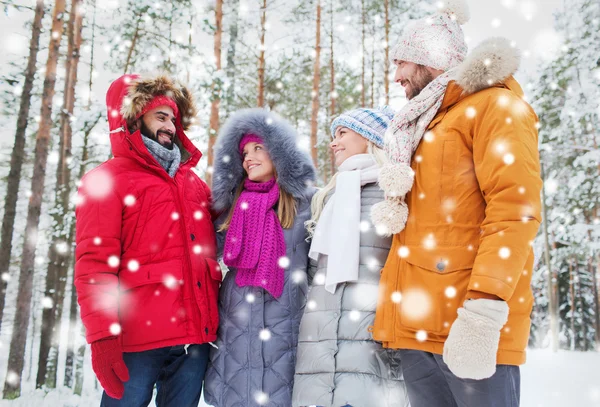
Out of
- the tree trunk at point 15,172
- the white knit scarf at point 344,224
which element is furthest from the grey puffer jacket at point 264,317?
the tree trunk at point 15,172

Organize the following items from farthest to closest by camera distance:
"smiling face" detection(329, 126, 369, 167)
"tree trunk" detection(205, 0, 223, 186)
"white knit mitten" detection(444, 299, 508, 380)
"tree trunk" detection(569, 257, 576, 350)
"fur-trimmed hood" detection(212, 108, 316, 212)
A: "tree trunk" detection(569, 257, 576, 350)
"tree trunk" detection(205, 0, 223, 186)
"fur-trimmed hood" detection(212, 108, 316, 212)
"smiling face" detection(329, 126, 369, 167)
"white knit mitten" detection(444, 299, 508, 380)

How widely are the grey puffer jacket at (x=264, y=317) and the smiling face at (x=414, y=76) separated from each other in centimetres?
113

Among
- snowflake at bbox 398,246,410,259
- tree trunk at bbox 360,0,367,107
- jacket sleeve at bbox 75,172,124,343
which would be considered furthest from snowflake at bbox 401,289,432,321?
tree trunk at bbox 360,0,367,107

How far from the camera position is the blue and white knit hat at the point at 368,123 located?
10.8ft

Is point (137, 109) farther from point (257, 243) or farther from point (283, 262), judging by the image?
point (283, 262)

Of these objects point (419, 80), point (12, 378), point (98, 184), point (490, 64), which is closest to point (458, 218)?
point (490, 64)

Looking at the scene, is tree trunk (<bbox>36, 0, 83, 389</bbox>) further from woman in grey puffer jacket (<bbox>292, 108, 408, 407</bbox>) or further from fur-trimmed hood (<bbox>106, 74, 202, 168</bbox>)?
woman in grey puffer jacket (<bbox>292, 108, 408, 407</bbox>)

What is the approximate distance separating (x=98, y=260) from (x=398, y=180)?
5.82 feet

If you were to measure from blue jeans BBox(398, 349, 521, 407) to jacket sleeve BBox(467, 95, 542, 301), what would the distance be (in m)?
0.40

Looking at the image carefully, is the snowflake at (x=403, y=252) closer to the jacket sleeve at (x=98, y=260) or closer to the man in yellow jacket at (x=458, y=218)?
the man in yellow jacket at (x=458, y=218)

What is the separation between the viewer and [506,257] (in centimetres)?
181

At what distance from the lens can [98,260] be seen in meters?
2.70

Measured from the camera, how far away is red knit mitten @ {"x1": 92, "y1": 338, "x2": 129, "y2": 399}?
99.3 inches

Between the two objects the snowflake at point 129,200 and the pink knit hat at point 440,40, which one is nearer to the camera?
the pink knit hat at point 440,40
